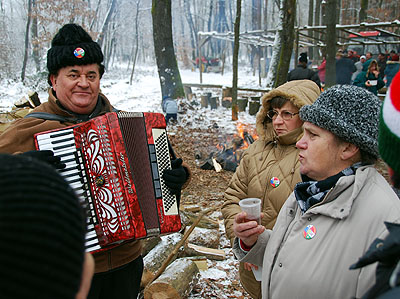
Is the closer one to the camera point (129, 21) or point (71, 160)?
point (71, 160)

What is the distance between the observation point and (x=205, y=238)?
179 inches

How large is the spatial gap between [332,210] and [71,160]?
176 cm

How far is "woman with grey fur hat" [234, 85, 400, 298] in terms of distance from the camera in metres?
1.48

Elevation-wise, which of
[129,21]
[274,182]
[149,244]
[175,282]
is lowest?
[149,244]

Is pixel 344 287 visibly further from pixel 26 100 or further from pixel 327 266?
pixel 26 100

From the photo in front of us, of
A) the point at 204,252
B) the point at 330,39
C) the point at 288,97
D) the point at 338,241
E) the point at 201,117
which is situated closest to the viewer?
the point at 338,241

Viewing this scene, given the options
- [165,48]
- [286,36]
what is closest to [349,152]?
[286,36]

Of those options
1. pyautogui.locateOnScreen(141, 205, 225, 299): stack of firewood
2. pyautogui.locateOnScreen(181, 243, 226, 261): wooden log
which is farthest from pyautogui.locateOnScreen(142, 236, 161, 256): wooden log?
pyautogui.locateOnScreen(181, 243, 226, 261): wooden log

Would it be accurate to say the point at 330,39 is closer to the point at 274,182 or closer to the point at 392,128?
the point at 274,182

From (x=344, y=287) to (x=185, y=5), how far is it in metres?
45.6

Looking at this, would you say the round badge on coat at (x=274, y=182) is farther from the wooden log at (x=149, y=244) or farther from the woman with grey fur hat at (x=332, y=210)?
the wooden log at (x=149, y=244)

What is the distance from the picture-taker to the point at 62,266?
86 cm

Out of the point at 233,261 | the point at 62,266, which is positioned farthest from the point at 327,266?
the point at 233,261

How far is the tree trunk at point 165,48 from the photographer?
39.1 ft
